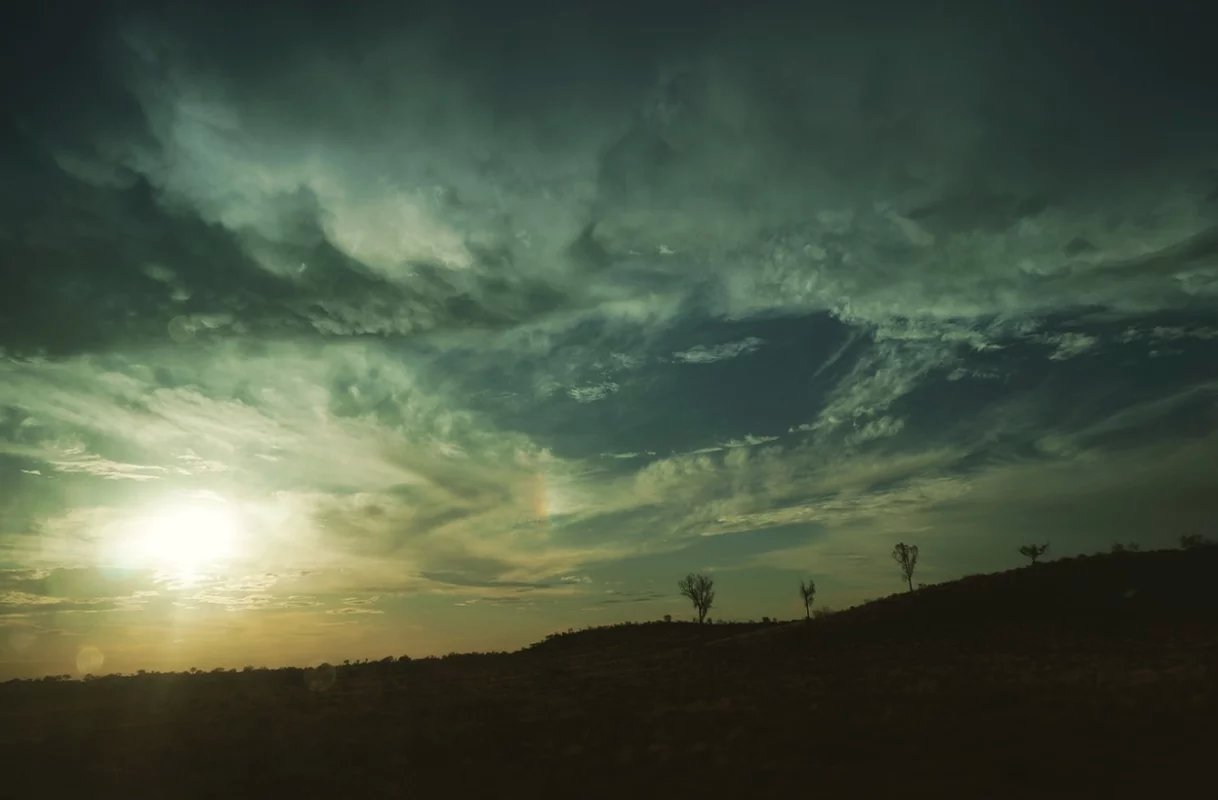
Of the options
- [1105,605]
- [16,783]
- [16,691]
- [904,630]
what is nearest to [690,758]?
[16,783]

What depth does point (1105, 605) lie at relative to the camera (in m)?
47.0

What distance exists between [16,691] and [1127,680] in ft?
194

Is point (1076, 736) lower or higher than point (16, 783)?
lower

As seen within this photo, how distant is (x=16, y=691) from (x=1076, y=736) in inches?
2187

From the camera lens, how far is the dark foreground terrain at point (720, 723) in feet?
59.3

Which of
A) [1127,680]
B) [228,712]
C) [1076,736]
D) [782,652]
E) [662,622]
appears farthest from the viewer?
[662,622]

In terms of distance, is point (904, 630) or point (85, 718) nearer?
point (85, 718)

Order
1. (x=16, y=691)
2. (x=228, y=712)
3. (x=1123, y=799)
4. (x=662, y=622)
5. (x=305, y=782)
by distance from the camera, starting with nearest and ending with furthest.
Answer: (x=1123, y=799)
(x=305, y=782)
(x=228, y=712)
(x=16, y=691)
(x=662, y=622)

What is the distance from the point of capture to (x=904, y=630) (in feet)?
157

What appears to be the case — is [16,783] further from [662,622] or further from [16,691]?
[662,622]

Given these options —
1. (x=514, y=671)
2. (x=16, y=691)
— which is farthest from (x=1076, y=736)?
(x=16, y=691)

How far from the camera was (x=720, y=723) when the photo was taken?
24531 millimetres

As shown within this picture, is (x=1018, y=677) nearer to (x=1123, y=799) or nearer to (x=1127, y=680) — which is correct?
(x=1127, y=680)

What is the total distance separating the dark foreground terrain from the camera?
18062mm
